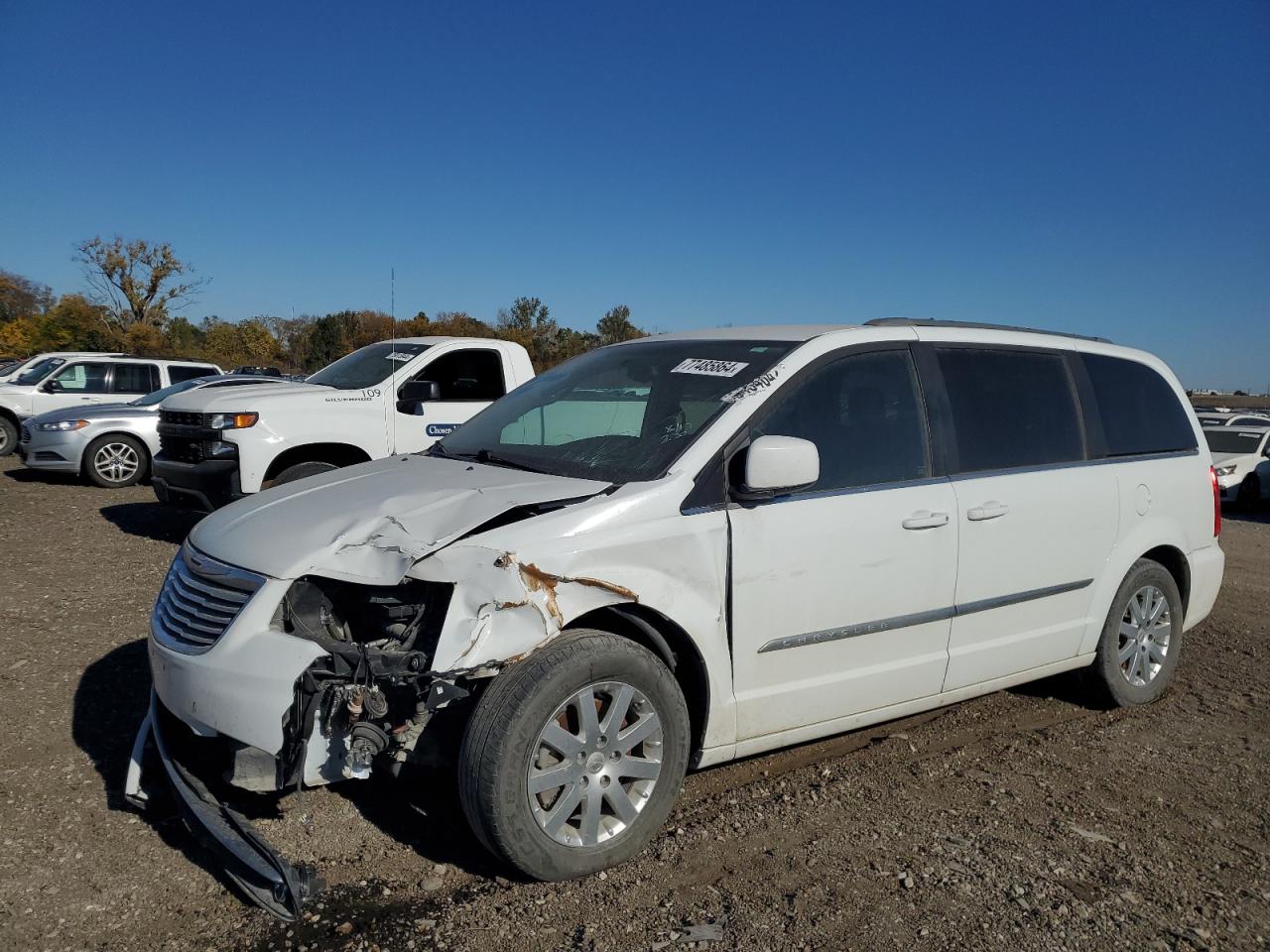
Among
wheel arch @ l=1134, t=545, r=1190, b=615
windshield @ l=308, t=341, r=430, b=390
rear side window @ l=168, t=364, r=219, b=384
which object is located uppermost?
windshield @ l=308, t=341, r=430, b=390

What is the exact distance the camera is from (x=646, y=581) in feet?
10.2

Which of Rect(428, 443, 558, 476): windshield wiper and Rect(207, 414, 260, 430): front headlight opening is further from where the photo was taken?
Rect(207, 414, 260, 430): front headlight opening

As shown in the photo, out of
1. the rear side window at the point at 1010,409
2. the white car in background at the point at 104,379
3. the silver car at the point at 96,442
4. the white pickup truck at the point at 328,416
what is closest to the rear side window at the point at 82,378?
the white car in background at the point at 104,379

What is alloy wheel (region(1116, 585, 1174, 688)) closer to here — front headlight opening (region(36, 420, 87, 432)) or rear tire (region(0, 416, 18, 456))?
front headlight opening (region(36, 420, 87, 432))

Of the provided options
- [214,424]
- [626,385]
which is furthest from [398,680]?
[214,424]

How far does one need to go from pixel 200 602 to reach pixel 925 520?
268 centimetres

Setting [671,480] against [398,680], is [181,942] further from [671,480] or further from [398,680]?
[671,480]

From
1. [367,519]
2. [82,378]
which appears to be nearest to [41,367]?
[82,378]

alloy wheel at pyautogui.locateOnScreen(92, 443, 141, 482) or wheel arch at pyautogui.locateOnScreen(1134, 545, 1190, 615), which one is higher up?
wheel arch at pyautogui.locateOnScreen(1134, 545, 1190, 615)

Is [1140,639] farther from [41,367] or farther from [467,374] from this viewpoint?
[41,367]

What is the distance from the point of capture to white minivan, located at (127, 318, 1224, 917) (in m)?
2.85

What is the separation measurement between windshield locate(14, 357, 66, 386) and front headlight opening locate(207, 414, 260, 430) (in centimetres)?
1028

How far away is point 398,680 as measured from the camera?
9.20ft

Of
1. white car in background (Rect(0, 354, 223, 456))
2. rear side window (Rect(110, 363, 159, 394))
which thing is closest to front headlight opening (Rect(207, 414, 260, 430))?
white car in background (Rect(0, 354, 223, 456))
